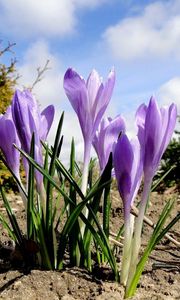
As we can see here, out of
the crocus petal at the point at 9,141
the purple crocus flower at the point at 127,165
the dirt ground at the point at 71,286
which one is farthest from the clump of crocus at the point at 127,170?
the crocus petal at the point at 9,141

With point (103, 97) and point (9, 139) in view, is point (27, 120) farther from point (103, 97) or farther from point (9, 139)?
point (103, 97)

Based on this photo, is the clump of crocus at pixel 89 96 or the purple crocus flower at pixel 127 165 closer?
the purple crocus flower at pixel 127 165

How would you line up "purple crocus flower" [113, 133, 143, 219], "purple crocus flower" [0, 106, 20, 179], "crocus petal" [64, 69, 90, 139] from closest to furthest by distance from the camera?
1. "purple crocus flower" [113, 133, 143, 219]
2. "crocus petal" [64, 69, 90, 139]
3. "purple crocus flower" [0, 106, 20, 179]

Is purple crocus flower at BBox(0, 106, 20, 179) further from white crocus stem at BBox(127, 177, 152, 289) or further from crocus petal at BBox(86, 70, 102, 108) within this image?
white crocus stem at BBox(127, 177, 152, 289)

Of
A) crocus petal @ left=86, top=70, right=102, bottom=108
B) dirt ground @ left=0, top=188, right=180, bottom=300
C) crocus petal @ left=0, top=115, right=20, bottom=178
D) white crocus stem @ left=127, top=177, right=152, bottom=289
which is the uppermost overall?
crocus petal @ left=86, top=70, right=102, bottom=108

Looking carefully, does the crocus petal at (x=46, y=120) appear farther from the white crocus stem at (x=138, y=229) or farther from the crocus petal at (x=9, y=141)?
the white crocus stem at (x=138, y=229)

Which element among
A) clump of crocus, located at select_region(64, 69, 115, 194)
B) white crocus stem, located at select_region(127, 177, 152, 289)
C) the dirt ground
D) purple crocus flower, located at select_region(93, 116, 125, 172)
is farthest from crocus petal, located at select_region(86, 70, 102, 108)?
the dirt ground
